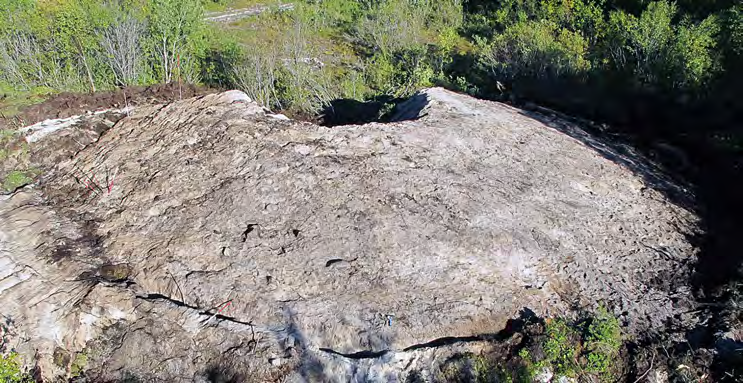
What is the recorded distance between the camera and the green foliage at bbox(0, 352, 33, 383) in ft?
19.1

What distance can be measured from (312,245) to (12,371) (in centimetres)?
432

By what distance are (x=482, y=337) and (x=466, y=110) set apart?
274 inches

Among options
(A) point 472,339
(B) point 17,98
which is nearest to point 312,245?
(A) point 472,339

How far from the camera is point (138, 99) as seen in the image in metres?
12.6

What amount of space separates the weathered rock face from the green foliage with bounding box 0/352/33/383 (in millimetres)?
260

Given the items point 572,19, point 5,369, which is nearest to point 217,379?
point 5,369

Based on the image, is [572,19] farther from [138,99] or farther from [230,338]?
[230,338]

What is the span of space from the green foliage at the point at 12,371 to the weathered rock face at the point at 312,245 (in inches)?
10.2

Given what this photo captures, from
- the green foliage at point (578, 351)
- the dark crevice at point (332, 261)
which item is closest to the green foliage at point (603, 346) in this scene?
the green foliage at point (578, 351)

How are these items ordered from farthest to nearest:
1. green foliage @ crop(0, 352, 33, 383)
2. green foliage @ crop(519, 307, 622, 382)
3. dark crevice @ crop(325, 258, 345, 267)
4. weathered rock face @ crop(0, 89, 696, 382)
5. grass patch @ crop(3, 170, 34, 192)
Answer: grass patch @ crop(3, 170, 34, 192), dark crevice @ crop(325, 258, 345, 267), weathered rock face @ crop(0, 89, 696, 382), green foliage @ crop(519, 307, 622, 382), green foliage @ crop(0, 352, 33, 383)

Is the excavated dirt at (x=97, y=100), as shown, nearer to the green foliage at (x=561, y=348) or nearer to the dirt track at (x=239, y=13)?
the green foliage at (x=561, y=348)

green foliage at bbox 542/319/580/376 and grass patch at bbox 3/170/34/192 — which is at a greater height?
green foliage at bbox 542/319/580/376

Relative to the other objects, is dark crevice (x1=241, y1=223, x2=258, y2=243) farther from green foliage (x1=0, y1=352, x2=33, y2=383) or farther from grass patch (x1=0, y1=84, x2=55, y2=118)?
grass patch (x1=0, y1=84, x2=55, y2=118)

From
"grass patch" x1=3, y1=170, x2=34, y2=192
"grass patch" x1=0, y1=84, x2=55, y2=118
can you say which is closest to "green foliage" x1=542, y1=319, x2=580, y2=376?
"grass patch" x1=3, y1=170, x2=34, y2=192
